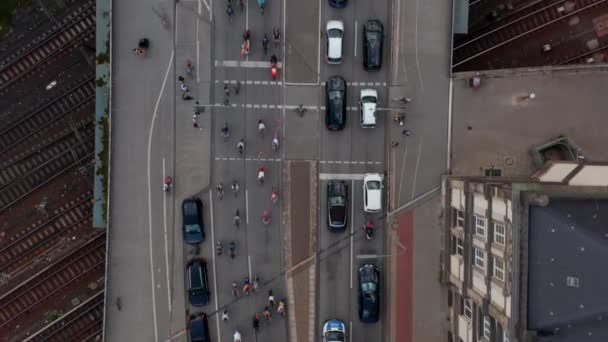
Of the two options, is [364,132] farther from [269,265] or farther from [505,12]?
[505,12]

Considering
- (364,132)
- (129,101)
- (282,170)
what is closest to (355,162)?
(364,132)

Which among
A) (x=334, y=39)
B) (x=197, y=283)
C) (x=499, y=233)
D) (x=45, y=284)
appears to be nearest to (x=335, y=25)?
(x=334, y=39)

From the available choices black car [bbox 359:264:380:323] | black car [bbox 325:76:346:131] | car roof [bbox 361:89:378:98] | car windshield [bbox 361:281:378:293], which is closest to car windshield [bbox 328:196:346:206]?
black car [bbox 359:264:380:323]

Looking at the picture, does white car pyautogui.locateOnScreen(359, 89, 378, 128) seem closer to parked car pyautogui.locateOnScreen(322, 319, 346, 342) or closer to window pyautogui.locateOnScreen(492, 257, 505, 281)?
→ window pyautogui.locateOnScreen(492, 257, 505, 281)

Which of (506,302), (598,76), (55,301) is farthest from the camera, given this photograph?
(55,301)

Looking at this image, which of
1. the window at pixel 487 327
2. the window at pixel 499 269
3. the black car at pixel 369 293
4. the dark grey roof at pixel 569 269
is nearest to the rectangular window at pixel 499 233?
the window at pixel 499 269
